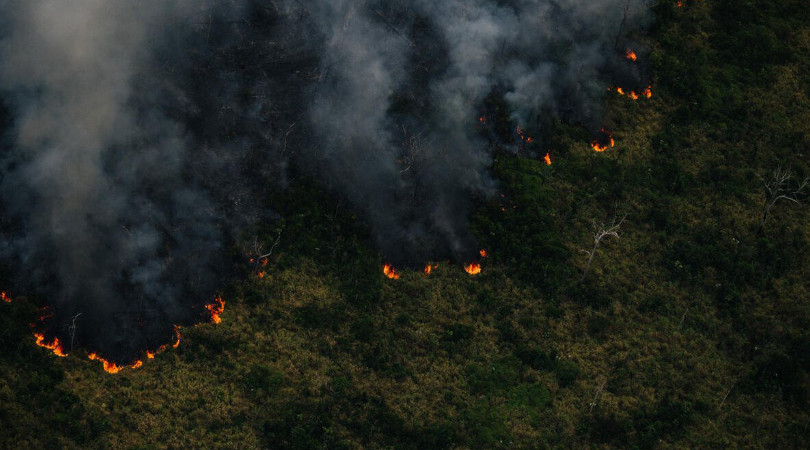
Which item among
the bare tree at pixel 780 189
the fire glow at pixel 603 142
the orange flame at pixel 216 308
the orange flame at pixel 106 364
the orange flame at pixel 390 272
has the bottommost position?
the orange flame at pixel 106 364

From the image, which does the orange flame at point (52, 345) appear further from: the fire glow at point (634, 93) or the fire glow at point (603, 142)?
the fire glow at point (634, 93)

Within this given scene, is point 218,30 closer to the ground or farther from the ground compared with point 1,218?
farther from the ground

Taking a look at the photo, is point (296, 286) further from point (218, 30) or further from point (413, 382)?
point (218, 30)

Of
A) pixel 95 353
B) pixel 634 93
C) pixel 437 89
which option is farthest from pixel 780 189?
pixel 95 353

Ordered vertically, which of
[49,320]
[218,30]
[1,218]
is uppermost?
[218,30]

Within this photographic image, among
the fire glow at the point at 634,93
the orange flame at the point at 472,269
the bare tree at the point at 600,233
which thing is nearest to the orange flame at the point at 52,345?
the orange flame at the point at 472,269

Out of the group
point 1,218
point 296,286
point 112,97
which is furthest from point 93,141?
point 296,286

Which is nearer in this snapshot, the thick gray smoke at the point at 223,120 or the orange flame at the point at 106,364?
the orange flame at the point at 106,364

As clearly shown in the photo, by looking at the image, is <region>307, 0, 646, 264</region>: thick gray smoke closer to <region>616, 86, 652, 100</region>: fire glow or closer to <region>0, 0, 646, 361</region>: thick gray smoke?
<region>0, 0, 646, 361</region>: thick gray smoke
